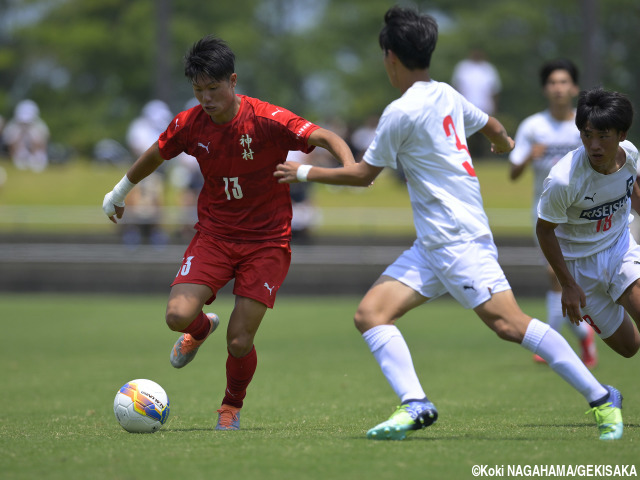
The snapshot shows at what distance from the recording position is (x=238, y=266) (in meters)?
6.45

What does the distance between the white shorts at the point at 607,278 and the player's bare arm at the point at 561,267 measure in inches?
14.1

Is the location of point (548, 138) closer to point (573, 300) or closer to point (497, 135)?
point (497, 135)

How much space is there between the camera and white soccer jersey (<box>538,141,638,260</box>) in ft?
18.3

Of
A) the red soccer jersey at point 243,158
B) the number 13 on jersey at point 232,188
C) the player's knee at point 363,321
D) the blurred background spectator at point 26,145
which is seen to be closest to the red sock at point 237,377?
the red soccer jersey at point 243,158

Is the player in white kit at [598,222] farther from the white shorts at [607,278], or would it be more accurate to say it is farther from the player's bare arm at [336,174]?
the player's bare arm at [336,174]

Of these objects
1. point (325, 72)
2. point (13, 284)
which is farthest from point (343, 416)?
point (325, 72)

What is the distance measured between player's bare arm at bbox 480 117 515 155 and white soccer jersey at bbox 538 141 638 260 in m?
0.43

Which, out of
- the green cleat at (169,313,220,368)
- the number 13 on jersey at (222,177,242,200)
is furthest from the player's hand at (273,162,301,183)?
the green cleat at (169,313,220,368)

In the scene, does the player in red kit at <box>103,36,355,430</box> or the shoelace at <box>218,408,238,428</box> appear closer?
the player in red kit at <box>103,36,355,430</box>

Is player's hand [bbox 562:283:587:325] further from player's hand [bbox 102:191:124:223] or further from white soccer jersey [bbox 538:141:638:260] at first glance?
player's hand [bbox 102:191:124:223]

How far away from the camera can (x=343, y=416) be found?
6832mm

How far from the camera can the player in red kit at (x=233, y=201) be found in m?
6.14

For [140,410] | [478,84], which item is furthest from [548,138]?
[478,84]

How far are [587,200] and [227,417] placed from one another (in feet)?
8.95
